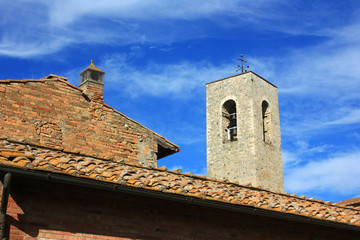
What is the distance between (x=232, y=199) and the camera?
7.75 m

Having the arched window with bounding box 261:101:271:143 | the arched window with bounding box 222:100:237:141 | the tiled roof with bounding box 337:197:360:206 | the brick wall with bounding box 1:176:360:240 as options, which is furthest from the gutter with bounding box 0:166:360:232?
the arched window with bounding box 261:101:271:143

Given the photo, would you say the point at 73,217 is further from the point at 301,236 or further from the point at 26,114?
the point at 26,114

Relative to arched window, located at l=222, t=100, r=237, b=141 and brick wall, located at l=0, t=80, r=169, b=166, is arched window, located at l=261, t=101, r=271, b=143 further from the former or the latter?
brick wall, located at l=0, t=80, r=169, b=166

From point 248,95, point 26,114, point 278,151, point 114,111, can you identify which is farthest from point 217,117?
point 26,114

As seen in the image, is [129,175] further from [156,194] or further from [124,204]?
[156,194]

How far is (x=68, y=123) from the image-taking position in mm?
11875

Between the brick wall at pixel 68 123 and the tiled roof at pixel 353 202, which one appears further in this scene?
the tiled roof at pixel 353 202

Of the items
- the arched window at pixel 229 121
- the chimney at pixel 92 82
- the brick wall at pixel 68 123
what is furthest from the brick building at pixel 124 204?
the arched window at pixel 229 121

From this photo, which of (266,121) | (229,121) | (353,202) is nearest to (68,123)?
(353,202)

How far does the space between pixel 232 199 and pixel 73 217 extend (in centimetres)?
249

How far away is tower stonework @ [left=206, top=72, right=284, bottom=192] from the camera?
27875mm

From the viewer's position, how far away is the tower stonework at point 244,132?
27875mm

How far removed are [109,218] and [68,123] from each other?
5477 millimetres

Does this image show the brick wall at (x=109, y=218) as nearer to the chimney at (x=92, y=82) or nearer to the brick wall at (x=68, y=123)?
the brick wall at (x=68, y=123)
